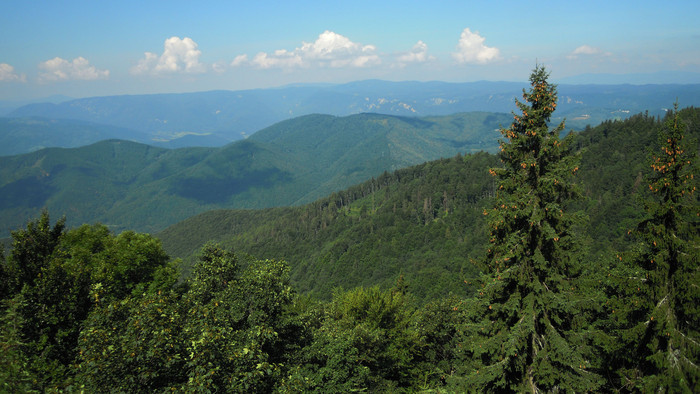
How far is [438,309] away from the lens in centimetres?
3362

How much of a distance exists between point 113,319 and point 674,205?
67.5 feet

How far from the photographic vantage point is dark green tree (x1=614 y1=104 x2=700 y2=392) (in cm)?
1227

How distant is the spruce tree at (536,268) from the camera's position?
13422 mm

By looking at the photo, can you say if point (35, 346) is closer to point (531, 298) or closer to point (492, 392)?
point (492, 392)

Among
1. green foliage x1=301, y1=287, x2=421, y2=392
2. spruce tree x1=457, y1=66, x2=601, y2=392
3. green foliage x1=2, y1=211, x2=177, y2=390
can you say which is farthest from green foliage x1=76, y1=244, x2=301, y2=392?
spruce tree x1=457, y1=66, x2=601, y2=392

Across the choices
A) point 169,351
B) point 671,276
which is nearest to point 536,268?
point 671,276

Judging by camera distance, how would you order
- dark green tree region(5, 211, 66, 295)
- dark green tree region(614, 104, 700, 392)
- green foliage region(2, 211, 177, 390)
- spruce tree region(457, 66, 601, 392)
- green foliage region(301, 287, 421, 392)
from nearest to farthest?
1. dark green tree region(614, 104, 700, 392)
2. spruce tree region(457, 66, 601, 392)
3. green foliage region(2, 211, 177, 390)
4. green foliage region(301, 287, 421, 392)
5. dark green tree region(5, 211, 66, 295)

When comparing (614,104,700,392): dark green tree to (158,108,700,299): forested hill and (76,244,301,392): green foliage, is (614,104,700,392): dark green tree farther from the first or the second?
(158,108,700,299): forested hill

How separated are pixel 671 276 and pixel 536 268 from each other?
4.32 metres

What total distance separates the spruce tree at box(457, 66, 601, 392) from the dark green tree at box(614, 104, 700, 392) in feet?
A: 7.09

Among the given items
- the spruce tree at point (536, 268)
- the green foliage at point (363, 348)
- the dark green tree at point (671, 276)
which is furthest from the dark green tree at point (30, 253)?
the dark green tree at point (671, 276)

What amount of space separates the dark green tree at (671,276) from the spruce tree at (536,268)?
2.16 m

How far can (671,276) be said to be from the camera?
12773 millimetres

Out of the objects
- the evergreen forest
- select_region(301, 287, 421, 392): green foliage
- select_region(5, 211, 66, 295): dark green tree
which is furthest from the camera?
select_region(5, 211, 66, 295): dark green tree
